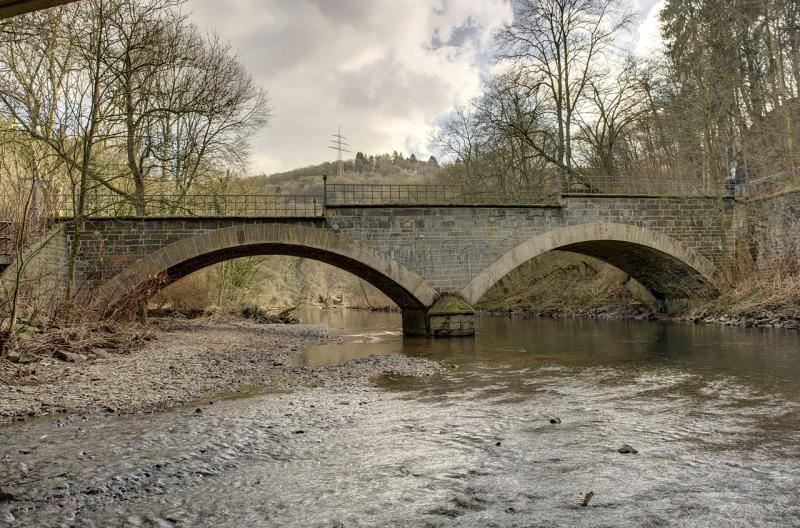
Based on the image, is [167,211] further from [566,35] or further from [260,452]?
[566,35]

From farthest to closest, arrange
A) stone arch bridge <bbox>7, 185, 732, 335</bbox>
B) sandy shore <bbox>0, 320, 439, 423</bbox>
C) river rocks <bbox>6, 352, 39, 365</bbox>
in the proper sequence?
stone arch bridge <bbox>7, 185, 732, 335</bbox> < river rocks <bbox>6, 352, 39, 365</bbox> < sandy shore <bbox>0, 320, 439, 423</bbox>

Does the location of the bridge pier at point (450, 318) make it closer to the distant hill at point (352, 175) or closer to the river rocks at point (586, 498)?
the distant hill at point (352, 175)

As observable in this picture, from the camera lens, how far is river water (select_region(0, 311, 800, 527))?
3.24 meters

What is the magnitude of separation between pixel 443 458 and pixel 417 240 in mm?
11525

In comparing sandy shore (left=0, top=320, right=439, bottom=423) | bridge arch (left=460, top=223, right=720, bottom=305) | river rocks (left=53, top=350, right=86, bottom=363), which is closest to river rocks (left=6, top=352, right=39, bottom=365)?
sandy shore (left=0, top=320, right=439, bottom=423)

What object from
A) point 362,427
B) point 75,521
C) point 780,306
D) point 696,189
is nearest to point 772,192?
point 696,189

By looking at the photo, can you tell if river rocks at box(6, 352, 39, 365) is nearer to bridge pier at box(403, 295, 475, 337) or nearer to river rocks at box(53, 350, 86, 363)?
river rocks at box(53, 350, 86, 363)

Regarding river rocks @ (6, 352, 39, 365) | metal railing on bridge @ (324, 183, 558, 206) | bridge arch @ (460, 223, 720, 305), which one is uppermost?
metal railing on bridge @ (324, 183, 558, 206)

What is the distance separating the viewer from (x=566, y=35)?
21359 mm

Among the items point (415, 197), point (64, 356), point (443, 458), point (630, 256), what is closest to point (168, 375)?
point (64, 356)

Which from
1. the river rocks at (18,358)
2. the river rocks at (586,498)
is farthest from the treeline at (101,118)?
the river rocks at (586,498)

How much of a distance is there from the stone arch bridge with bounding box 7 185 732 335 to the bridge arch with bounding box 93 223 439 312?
3 centimetres

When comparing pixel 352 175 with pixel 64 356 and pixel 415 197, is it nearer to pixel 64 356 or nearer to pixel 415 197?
pixel 415 197

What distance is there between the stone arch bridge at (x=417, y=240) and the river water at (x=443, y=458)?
25.2ft
